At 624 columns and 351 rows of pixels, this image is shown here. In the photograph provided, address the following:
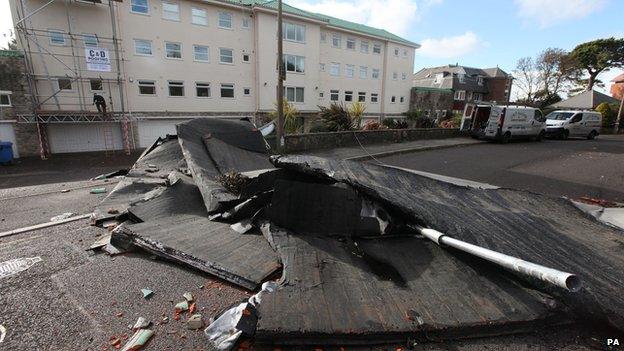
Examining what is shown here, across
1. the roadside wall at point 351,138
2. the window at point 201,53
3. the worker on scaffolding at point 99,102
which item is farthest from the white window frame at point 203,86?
the roadside wall at point 351,138

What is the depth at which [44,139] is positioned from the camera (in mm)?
17297

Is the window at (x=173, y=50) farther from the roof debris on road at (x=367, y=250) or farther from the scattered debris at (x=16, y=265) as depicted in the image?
the scattered debris at (x=16, y=265)

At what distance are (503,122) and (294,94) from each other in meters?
15.2

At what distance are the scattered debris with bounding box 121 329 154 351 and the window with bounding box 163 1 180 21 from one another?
2206cm

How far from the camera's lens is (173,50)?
20.1 meters

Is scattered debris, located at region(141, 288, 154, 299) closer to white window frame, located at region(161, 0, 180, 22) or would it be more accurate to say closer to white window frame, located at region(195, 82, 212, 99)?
white window frame, located at region(195, 82, 212, 99)

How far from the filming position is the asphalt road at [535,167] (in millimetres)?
7969

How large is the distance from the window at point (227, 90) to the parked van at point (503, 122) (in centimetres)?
1610

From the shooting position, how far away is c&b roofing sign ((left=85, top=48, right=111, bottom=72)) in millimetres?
17094

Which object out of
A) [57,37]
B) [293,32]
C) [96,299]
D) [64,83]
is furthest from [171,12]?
[96,299]

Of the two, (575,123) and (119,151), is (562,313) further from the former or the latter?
(575,123)

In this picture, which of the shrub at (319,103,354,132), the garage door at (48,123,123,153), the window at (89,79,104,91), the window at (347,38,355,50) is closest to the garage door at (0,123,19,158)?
the garage door at (48,123,123,153)

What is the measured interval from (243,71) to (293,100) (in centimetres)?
474

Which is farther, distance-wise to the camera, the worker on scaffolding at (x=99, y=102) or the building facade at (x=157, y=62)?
the worker on scaffolding at (x=99, y=102)
